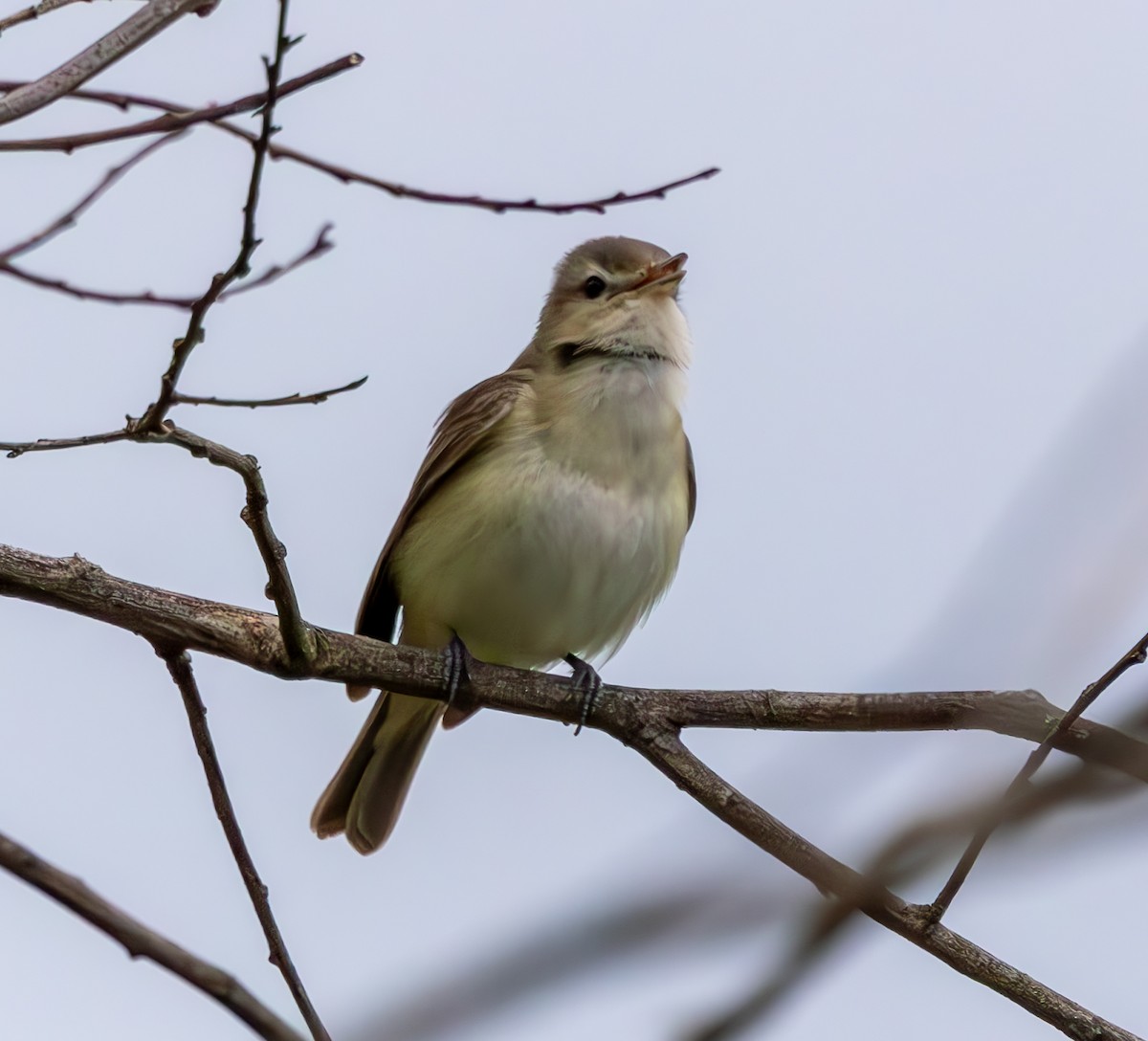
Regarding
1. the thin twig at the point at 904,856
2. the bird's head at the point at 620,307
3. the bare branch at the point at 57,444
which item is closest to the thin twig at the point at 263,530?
the bare branch at the point at 57,444

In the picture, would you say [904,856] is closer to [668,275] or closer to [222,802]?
[222,802]

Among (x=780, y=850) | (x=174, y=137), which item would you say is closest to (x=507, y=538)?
(x=780, y=850)

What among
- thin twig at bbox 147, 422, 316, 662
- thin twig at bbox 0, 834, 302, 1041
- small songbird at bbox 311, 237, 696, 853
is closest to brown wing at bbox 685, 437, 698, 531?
small songbird at bbox 311, 237, 696, 853

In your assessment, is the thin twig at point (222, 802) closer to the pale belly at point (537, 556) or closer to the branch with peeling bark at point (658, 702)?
the branch with peeling bark at point (658, 702)

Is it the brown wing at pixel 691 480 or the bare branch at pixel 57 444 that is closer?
the bare branch at pixel 57 444

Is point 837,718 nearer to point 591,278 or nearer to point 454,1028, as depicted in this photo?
point 591,278

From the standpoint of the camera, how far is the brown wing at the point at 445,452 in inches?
234

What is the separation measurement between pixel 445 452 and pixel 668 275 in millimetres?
1293

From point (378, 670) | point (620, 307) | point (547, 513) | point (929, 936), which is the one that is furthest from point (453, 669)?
point (620, 307)

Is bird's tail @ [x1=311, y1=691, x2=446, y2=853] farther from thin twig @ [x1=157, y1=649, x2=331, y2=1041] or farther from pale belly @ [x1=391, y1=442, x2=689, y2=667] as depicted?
thin twig @ [x1=157, y1=649, x2=331, y2=1041]

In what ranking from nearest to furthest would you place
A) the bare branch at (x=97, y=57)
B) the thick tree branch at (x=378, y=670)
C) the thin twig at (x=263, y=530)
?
1. the bare branch at (x=97, y=57)
2. the thin twig at (x=263, y=530)
3. the thick tree branch at (x=378, y=670)

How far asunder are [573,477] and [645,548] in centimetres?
44

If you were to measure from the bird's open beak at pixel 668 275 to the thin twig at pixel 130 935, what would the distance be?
5.20 m

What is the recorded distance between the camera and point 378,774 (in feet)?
21.0
